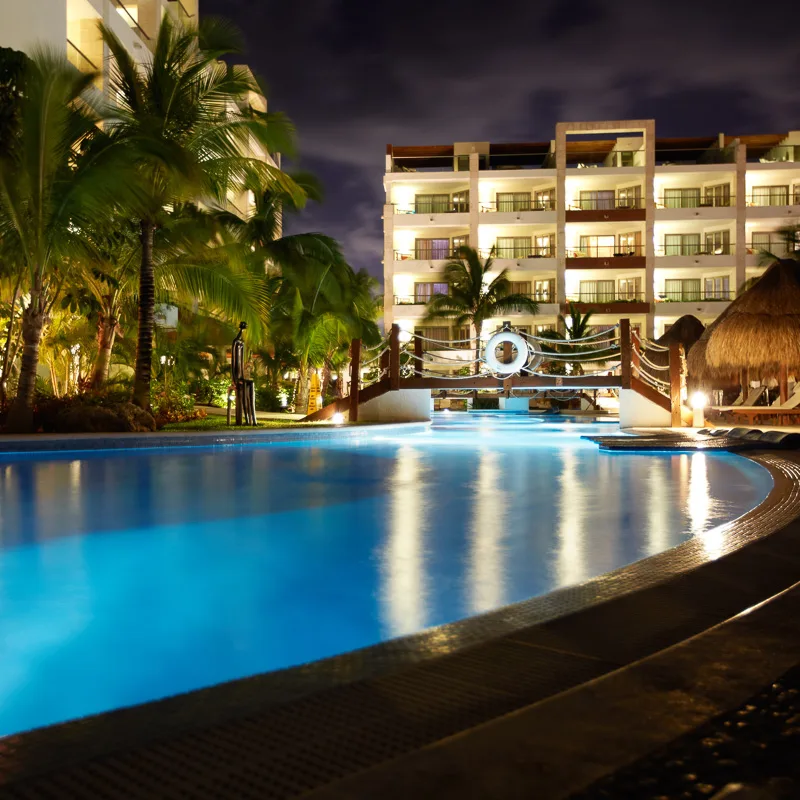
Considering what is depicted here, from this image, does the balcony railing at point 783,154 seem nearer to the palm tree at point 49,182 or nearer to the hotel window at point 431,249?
the hotel window at point 431,249

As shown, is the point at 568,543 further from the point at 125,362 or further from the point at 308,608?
the point at 125,362

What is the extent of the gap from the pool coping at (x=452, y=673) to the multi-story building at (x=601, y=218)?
3645cm

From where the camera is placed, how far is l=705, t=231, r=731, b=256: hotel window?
3838 cm

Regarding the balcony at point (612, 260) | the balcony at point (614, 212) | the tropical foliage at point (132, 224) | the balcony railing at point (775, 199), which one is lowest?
the tropical foliage at point (132, 224)

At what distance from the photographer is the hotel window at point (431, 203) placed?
40.7 meters

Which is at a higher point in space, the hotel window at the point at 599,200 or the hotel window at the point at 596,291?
the hotel window at the point at 599,200

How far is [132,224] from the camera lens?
1431 cm


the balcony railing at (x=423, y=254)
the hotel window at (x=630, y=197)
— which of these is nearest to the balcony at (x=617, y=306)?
the hotel window at (x=630, y=197)

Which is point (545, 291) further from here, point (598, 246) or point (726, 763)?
point (726, 763)

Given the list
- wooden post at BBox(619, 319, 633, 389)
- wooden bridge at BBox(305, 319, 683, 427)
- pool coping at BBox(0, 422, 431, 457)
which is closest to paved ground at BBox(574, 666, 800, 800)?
pool coping at BBox(0, 422, 431, 457)

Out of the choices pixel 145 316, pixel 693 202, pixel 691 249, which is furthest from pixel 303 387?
pixel 693 202

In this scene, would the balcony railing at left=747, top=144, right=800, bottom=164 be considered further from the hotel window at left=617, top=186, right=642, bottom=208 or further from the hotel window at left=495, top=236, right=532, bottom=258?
the hotel window at left=495, top=236, right=532, bottom=258

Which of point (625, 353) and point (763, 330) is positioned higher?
point (763, 330)

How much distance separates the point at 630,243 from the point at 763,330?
2298 centimetres
